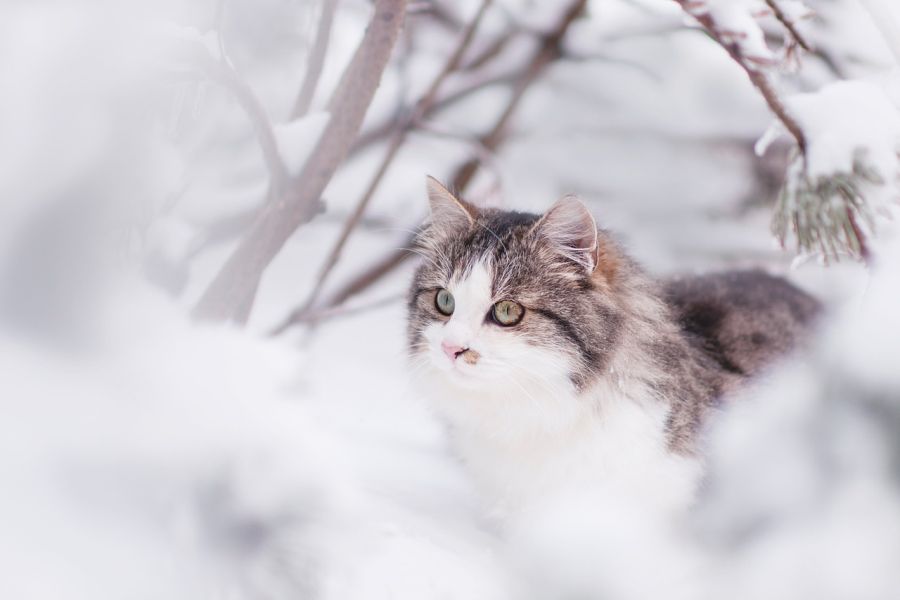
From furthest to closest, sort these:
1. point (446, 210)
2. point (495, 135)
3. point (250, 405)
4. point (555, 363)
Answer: point (495, 135)
point (446, 210)
point (555, 363)
point (250, 405)

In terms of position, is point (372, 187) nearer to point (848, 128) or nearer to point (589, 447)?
point (589, 447)

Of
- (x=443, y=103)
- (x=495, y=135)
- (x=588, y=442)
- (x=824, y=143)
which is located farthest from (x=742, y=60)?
(x=443, y=103)

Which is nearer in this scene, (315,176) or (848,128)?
(848,128)

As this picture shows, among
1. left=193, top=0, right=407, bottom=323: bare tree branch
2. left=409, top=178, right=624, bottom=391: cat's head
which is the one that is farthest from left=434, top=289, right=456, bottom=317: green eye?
left=193, top=0, right=407, bottom=323: bare tree branch

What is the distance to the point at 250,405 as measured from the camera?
33.9 inches

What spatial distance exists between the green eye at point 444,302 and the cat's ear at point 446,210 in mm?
139

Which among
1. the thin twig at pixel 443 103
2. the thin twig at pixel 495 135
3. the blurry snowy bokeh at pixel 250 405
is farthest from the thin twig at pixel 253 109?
the thin twig at pixel 443 103

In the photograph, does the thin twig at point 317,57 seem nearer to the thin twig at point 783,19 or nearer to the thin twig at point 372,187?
the thin twig at point 372,187

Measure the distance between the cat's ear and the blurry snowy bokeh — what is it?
22 centimetres

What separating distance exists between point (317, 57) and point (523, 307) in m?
0.57

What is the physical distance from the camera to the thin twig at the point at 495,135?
1877mm

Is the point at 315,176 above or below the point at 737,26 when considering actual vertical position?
below

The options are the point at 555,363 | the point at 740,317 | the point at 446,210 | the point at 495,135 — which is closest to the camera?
the point at 555,363

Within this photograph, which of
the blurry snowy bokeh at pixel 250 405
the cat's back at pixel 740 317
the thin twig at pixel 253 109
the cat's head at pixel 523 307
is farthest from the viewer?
the cat's back at pixel 740 317
